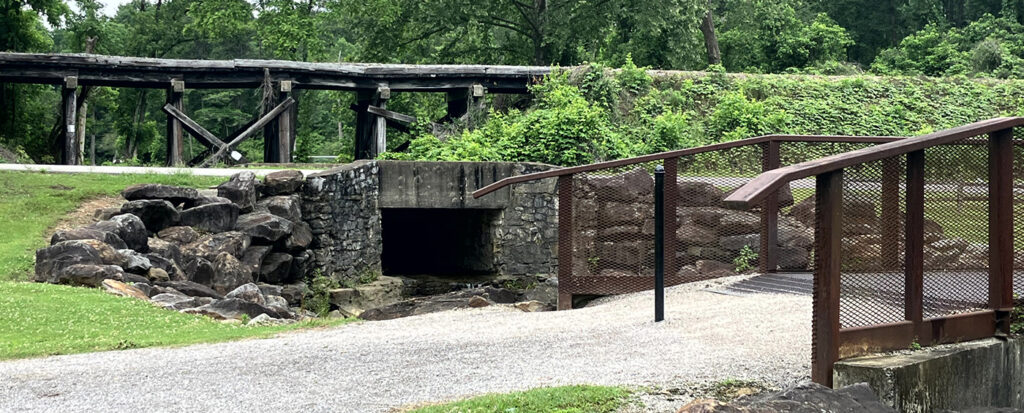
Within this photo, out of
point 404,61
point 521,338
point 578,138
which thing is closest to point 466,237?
point 578,138

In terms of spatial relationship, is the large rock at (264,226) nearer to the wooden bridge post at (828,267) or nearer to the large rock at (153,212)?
the large rock at (153,212)

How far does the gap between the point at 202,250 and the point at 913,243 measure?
1182 cm

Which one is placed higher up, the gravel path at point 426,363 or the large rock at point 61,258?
the large rock at point 61,258

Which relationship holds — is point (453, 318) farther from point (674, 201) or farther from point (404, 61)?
point (404, 61)

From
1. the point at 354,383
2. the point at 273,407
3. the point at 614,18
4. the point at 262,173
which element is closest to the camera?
the point at 273,407

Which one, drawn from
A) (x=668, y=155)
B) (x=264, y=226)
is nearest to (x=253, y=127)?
(x=264, y=226)

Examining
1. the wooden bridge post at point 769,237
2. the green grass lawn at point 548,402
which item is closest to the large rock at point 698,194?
the wooden bridge post at point 769,237

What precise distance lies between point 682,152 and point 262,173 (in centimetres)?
A: 1162

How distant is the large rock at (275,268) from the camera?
730 inches

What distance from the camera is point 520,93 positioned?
29.4 metres

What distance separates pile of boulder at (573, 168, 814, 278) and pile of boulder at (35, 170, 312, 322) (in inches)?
143

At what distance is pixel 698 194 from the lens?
12992mm

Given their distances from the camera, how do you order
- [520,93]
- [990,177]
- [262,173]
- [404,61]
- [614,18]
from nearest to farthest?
[990,177]
[262,173]
[520,93]
[614,18]
[404,61]

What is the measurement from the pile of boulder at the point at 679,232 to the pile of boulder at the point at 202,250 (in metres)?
3.63
